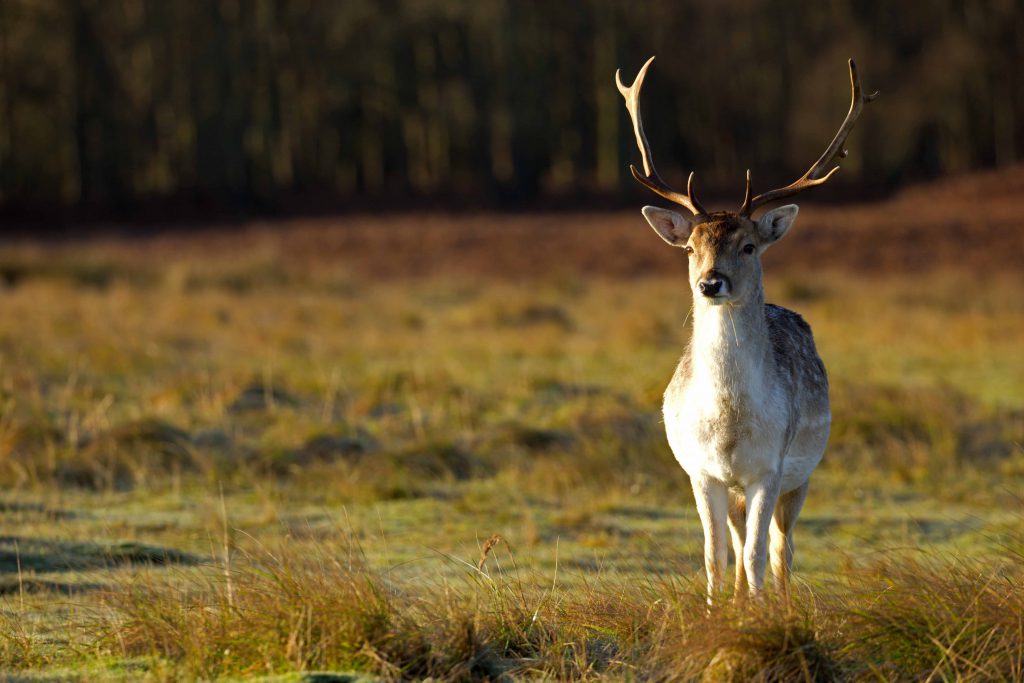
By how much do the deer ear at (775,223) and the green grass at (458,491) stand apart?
1.50 m

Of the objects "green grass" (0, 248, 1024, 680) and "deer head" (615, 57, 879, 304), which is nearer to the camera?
"green grass" (0, 248, 1024, 680)

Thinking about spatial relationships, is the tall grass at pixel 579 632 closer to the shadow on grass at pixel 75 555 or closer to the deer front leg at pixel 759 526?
the deer front leg at pixel 759 526

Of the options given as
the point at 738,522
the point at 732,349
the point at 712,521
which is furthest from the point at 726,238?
the point at 738,522

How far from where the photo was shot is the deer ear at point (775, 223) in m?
6.12

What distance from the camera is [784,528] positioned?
6520mm

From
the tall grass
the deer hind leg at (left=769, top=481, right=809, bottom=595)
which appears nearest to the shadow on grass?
the tall grass

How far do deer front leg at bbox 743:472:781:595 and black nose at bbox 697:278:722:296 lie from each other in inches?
32.5

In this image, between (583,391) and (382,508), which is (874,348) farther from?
(382,508)

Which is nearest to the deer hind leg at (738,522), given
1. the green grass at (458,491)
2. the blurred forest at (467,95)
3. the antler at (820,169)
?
the green grass at (458,491)

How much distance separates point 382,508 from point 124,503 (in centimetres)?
175

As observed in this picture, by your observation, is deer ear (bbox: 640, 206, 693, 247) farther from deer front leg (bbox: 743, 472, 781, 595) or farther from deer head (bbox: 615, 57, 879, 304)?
deer front leg (bbox: 743, 472, 781, 595)

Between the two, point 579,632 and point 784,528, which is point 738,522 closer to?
point 784,528

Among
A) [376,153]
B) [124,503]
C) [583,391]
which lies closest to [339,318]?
[583,391]

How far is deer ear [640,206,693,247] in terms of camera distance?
6.27 metres
